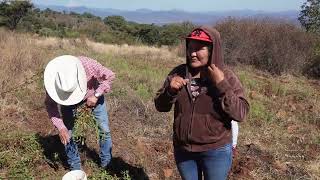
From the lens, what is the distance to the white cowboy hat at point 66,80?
3643 millimetres

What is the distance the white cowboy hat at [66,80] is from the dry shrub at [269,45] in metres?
11.7

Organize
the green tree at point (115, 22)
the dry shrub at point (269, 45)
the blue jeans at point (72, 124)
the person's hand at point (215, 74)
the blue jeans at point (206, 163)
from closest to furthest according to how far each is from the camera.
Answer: the person's hand at point (215, 74)
the blue jeans at point (206, 163)
the blue jeans at point (72, 124)
the dry shrub at point (269, 45)
the green tree at point (115, 22)

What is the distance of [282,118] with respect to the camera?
25.5ft

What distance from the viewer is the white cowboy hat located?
3.64m

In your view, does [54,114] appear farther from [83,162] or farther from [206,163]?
[206,163]

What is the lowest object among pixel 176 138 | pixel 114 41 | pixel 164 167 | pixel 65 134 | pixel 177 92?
pixel 114 41

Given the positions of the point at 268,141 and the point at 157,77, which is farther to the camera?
the point at 157,77

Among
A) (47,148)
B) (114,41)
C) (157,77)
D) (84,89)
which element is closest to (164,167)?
(47,148)

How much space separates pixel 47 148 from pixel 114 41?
78.6ft

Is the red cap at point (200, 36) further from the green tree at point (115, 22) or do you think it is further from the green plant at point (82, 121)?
the green tree at point (115, 22)

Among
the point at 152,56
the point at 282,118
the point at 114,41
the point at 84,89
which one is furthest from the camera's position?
the point at 114,41

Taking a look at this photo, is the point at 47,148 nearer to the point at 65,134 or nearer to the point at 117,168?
the point at 117,168

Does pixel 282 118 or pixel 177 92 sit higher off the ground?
pixel 177 92

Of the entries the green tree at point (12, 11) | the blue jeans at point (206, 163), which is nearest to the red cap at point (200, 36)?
the blue jeans at point (206, 163)
